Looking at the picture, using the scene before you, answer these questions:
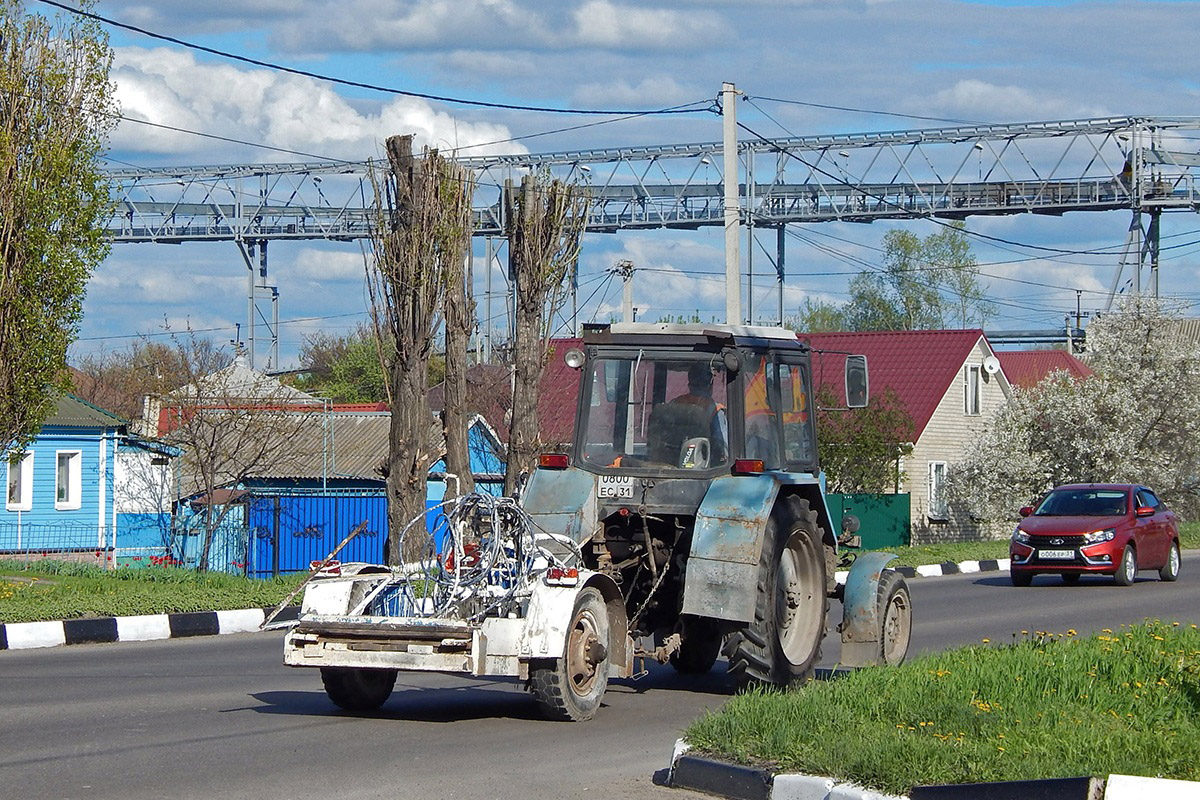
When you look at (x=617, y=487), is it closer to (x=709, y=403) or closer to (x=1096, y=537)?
(x=709, y=403)

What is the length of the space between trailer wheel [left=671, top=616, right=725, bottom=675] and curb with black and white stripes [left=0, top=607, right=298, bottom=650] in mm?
6530

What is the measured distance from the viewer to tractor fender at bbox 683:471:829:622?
10.6 m

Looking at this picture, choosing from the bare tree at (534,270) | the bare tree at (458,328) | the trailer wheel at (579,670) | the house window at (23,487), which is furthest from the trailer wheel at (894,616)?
the house window at (23,487)

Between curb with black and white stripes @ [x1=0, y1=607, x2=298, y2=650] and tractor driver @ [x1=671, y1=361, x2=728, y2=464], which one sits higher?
tractor driver @ [x1=671, y1=361, x2=728, y2=464]

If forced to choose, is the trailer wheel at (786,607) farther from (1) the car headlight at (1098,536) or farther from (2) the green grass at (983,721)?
(1) the car headlight at (1098,536)

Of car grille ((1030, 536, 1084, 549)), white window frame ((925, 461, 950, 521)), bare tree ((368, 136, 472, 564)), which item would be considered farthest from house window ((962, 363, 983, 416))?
bare tree ((368, 136, 472, 564))

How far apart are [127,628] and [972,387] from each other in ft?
118

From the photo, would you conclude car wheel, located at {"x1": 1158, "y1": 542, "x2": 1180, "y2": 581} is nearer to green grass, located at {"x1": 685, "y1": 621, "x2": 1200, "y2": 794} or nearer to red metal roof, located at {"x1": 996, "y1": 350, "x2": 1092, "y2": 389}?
green grass, located at {"x1": 685, "y1": 621, "x2": 1200, "y2": 794}

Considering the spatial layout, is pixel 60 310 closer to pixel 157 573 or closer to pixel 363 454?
pixel 157 573

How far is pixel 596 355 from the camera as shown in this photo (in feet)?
39.6

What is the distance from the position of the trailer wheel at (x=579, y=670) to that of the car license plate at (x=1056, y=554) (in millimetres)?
15677

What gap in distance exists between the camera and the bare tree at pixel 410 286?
21.6m

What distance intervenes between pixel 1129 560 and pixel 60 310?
16.0 m

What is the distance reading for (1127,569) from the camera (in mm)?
24516
